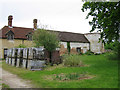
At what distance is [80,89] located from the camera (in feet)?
17.6

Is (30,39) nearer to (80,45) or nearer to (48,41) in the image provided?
(80,45)

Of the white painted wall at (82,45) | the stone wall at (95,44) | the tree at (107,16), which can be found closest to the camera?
the tree at (107,16)

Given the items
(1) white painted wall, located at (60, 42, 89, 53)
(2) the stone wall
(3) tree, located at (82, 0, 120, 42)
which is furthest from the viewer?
(2) the stone wall

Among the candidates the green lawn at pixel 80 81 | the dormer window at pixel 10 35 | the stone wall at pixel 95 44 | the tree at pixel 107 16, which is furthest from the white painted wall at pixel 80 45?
the green lawn at pixel 80 81

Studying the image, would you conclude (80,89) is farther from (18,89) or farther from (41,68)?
(41,68)

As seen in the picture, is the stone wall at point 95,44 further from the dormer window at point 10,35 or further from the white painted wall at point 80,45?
the dormer window at point 10,35

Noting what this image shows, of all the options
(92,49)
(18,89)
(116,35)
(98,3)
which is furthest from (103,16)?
(92,49)

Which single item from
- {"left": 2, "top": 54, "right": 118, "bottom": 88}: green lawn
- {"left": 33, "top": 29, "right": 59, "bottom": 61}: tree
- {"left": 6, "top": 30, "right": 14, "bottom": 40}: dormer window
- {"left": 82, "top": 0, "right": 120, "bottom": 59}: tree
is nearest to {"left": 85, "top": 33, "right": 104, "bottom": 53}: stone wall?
{"left": 6, "top": 30, "right": 14, "bottom": 40}: dormer window

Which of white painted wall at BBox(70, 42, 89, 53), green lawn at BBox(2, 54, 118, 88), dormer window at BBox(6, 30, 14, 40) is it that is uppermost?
dormer window at BBox(6, 30, 14, 40)

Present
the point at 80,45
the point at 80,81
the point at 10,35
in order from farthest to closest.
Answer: the point at 80,45
the point at 10,35
the point at 80,81

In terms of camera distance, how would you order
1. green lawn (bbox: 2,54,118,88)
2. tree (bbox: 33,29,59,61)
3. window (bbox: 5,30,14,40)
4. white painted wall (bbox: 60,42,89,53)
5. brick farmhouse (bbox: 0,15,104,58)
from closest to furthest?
green lawn (bbox: 2,54,118,88)
tree (bbox: 33,29,59,61)
brick farmhouse (bbox: 0,15,104,58)
window (bbox: 5,30,14,40)
white painted wall (bbox: 60,42,89,53)

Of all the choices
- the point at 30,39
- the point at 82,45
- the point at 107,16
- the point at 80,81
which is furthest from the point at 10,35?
the point at 80,81

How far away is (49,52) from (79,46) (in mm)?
19505

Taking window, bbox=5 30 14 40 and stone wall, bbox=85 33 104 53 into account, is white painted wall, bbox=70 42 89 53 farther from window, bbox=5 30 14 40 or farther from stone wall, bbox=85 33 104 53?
window, bbox=5 30 14 40
